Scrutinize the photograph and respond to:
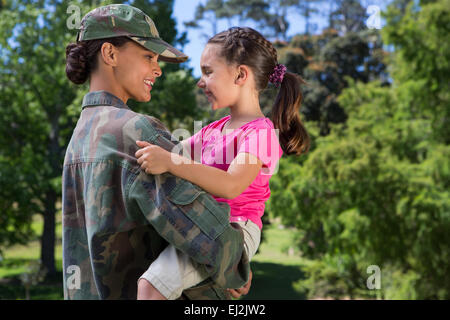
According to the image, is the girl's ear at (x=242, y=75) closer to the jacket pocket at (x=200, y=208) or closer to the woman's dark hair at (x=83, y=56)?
the woman's dark hair at (x=83, y=56)

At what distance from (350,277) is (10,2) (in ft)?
47.2

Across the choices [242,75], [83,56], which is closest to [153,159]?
[83,56]

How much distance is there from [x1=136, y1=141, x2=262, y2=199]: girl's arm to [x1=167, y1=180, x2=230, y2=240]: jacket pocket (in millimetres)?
48

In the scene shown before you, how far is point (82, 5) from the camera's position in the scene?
12.4 m

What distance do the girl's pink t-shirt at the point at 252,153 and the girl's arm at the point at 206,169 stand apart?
0.19 ft

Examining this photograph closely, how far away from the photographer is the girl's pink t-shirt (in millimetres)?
1732

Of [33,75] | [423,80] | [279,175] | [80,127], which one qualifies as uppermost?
[33,75]

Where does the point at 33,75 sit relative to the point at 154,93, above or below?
above

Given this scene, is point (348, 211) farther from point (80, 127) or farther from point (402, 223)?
point (80, 127)

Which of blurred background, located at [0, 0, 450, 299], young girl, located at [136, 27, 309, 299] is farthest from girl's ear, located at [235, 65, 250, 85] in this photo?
blurred background, located at [0, 0, 450, 299]

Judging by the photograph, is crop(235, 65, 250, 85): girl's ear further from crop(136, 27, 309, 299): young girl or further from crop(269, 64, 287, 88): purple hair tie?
crop(269, 64, 287, 88): purple hair tie

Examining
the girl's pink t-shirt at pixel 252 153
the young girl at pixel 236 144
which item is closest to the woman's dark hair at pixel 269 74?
the young girl at pixel 236 144

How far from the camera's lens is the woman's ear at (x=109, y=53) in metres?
1.65

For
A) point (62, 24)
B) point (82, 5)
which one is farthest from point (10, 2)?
point (82, 5)
